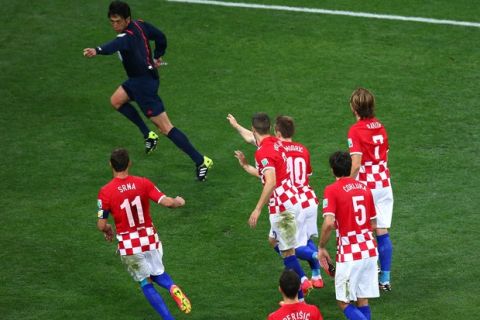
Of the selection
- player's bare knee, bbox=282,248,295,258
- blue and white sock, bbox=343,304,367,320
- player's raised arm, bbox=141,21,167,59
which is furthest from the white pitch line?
blue and white sock, bbox=343,304,367,320

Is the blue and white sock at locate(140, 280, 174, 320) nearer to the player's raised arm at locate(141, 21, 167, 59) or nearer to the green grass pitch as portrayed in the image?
the green grass pitch

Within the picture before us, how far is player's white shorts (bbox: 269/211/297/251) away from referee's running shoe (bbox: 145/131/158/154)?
177 inches

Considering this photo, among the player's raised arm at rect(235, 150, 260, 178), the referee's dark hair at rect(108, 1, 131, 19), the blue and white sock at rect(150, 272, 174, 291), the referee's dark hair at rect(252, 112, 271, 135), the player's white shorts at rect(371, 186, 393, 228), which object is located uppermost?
the referee's dark hair at rect(108, 1, 131, 19)

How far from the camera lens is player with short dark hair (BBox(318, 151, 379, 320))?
1081 centimetres

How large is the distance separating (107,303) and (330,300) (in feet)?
8.70

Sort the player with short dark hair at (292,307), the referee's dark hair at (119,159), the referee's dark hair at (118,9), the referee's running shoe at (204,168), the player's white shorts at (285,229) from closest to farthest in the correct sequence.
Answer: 1. the player with short dark hair at (292,307)
2. the referee's dark hair at (119,159)
3. the player's white shorts at (285,229)
4. the referee's dark hair at (118,9)
5. the referee's running shoe at (204,168)

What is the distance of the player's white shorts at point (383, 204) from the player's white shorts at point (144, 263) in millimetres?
2716

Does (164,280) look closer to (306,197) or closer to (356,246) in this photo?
(306,197)

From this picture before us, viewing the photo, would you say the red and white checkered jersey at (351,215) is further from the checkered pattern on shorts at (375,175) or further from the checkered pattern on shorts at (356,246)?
the checkered pattern on shorts at (375,175)

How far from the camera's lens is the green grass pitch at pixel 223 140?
1255 centimetres

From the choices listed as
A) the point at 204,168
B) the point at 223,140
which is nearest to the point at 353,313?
the point at 204,168

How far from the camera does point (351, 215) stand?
10867 mm

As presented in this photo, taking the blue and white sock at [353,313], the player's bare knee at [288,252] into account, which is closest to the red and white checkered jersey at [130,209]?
the player's bare knee at [288,252]

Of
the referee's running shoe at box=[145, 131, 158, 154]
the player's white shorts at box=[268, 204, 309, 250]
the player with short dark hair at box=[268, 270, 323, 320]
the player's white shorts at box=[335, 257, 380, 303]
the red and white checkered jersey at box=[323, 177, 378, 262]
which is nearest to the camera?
the player with short dark hair at box=[268, 270, 323, 320]
